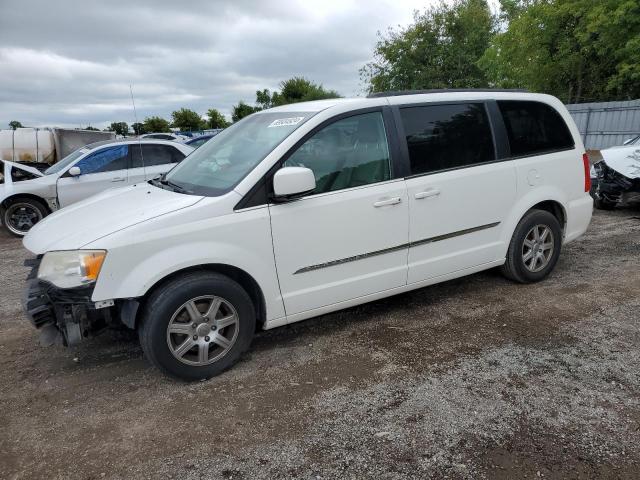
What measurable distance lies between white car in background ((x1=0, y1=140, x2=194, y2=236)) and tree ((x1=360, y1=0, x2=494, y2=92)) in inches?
1093

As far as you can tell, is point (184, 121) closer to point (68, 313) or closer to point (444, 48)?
point (444, 48)

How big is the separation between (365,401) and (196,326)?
46.5 inches

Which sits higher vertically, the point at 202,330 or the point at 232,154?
the point at 232,154

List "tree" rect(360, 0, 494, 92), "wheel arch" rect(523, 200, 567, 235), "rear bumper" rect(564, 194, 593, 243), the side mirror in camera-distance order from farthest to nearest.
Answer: "tree" rect(360, 0, 494, 92)
"rear bumper" rect(564, 194, 593, 243)
"wheel arch" rect(523, 200, 567, 235)
the side mirror

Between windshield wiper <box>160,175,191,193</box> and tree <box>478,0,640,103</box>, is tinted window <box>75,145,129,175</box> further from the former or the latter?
tree <box>478,0,640,103</box>

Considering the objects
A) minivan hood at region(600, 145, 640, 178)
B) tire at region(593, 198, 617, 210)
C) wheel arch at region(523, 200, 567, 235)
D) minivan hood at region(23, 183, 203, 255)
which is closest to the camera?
minivan hood at region(23, 183, 203, 255)

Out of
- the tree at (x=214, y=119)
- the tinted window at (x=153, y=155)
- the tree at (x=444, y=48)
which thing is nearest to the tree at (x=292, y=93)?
the tree at (x=214, y=119)

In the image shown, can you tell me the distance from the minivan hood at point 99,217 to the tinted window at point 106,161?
5.30 meters

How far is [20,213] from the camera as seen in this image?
8547mm

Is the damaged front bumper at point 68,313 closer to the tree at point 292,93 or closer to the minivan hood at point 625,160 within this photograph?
the minivan hood at point 625,160

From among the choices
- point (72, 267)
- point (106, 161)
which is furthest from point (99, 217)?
point (106, 161)

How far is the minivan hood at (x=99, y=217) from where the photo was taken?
2.98 m

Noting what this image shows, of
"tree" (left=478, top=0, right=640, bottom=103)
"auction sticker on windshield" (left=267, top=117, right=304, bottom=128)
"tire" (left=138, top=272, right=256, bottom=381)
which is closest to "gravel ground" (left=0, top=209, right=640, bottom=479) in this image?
"tire" (left=138, top=272, right=256, bottom=381)

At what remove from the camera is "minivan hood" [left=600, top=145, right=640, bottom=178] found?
24.5ft
